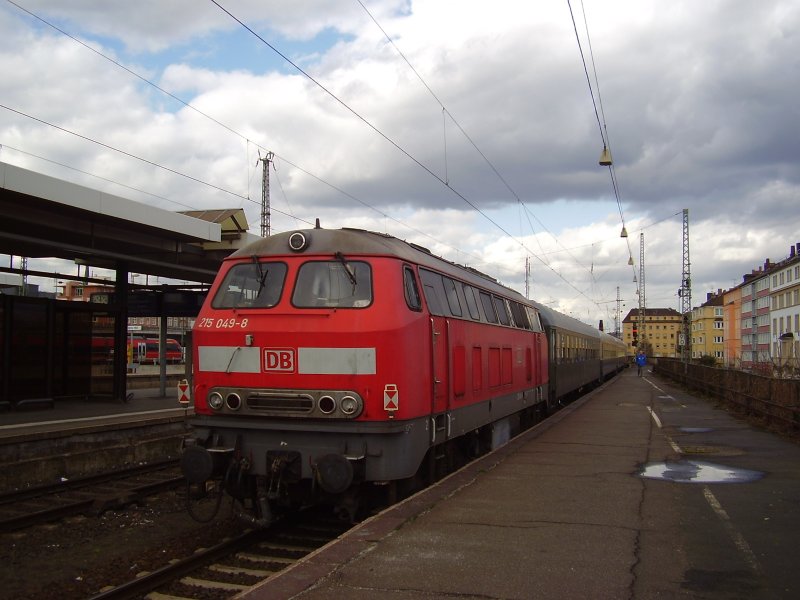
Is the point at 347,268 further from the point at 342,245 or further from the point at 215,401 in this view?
the point at 215,401

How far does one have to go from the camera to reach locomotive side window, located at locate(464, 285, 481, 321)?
9953 millimetres

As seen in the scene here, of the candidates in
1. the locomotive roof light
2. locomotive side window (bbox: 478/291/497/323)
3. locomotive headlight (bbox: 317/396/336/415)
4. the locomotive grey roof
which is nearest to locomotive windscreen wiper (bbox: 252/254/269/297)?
the locomotive grey roof

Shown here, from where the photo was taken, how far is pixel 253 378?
722 cm

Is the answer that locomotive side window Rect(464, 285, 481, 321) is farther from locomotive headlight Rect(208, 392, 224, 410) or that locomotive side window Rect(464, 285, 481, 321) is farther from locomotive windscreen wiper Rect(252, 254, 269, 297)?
locomotive headlight Rect(208, 392, 224, 410)

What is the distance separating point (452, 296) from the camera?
9172 millimetres

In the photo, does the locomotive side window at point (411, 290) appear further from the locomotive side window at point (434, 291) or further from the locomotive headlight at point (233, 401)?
the locomotive headlight at point (233, 401)

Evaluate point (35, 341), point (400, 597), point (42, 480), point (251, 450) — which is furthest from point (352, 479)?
point (35, 341)

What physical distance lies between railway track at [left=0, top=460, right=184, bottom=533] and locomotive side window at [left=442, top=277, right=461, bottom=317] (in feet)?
16.7

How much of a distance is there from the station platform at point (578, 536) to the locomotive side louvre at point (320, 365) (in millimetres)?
847

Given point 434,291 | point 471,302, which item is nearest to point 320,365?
point 434,291

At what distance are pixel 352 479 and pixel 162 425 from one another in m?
9.26

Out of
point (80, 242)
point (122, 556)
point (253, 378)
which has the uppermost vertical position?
point (80, 242)

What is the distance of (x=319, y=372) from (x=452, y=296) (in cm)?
278

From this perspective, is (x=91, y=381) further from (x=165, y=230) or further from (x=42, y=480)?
(x=42, y=480)
